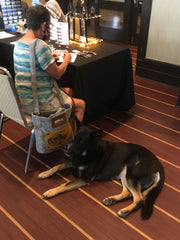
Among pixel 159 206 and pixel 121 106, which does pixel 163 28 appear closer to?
pixel 121 106

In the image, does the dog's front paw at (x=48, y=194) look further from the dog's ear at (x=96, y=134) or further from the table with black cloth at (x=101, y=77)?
the table with black cloth at (x=101, y=77)

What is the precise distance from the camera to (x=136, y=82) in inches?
148

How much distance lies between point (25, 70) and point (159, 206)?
53.6 inches

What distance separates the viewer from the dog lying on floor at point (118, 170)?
1.72m

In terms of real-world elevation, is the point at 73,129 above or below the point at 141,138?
above

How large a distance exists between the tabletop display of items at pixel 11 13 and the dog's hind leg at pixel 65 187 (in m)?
2.22

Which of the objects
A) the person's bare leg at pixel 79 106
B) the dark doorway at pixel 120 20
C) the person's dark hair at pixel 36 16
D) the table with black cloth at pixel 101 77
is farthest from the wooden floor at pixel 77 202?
the dark doorway at pixel 120 20

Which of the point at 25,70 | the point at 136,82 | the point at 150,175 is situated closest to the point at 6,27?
the point at 25,70

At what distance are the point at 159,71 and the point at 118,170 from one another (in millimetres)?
2280

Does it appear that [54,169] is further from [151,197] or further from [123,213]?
[151,197]

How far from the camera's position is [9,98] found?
1759 millimetres

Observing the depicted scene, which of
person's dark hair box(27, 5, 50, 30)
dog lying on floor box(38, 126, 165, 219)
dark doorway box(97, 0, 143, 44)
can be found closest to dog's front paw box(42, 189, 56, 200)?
dog lying on floor box(38, 126, 165, 219)

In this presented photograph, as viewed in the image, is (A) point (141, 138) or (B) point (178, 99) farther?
(B) point (178, 99)

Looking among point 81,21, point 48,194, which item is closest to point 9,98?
point 48,194
